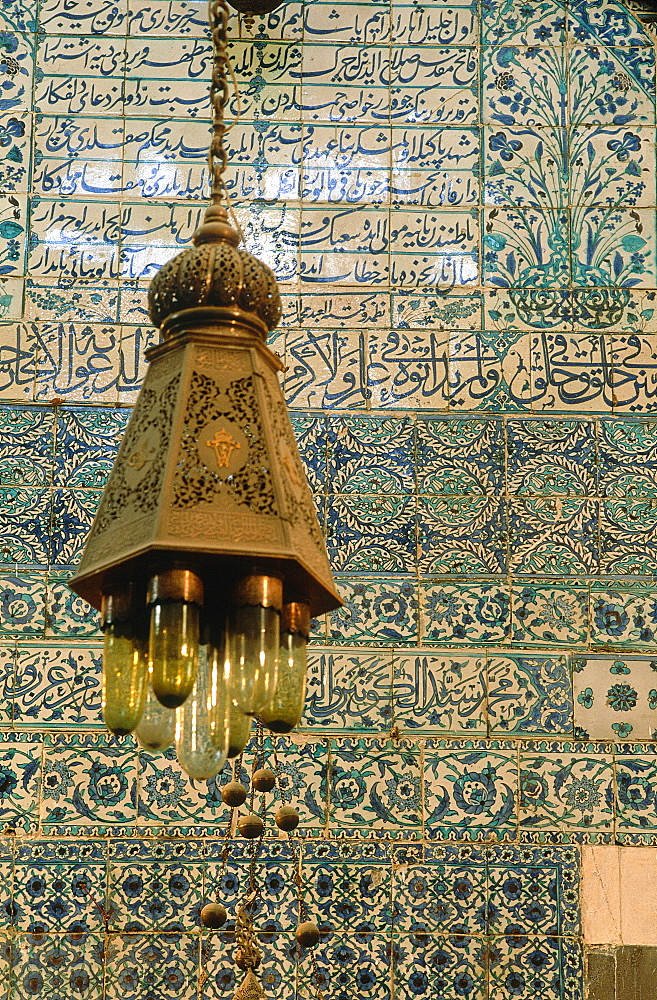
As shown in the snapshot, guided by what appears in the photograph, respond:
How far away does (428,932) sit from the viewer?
12.4ft

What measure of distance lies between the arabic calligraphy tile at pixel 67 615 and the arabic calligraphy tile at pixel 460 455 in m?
0.96

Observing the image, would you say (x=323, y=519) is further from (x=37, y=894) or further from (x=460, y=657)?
(x=37, y=894)

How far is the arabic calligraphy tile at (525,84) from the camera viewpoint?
4.59 metres

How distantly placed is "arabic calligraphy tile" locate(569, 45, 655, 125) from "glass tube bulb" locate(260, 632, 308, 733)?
8.26ft

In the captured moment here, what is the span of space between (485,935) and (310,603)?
4.77 ft

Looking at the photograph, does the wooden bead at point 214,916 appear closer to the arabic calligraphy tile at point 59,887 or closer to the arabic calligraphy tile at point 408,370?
the arabic calligraphy tile at point 59,887

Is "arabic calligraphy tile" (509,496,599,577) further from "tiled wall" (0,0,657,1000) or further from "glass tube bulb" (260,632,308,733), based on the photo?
"glass tube bulb" (260,632,308,733)

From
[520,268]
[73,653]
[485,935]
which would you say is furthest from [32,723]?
[520,268]

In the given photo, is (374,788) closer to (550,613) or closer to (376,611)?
(376,611)

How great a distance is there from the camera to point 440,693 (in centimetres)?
399

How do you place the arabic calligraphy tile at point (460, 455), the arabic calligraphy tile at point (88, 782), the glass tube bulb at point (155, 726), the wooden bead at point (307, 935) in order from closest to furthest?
the glass tube bulb at point (155, 726)
the wooden bead at point (307, 935)
the arabic calligraphy tile at point (88, 782)
the arabic calligraphy tile at point (460, 455)

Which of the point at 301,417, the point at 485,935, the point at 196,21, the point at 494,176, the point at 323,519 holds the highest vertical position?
the point at 196,21

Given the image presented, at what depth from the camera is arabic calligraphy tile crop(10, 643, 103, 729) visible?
394 centimetres

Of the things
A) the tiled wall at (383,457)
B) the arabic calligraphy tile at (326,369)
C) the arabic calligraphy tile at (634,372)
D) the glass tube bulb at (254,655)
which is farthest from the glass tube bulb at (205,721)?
the arabic calligraphy tile at (634,372)
